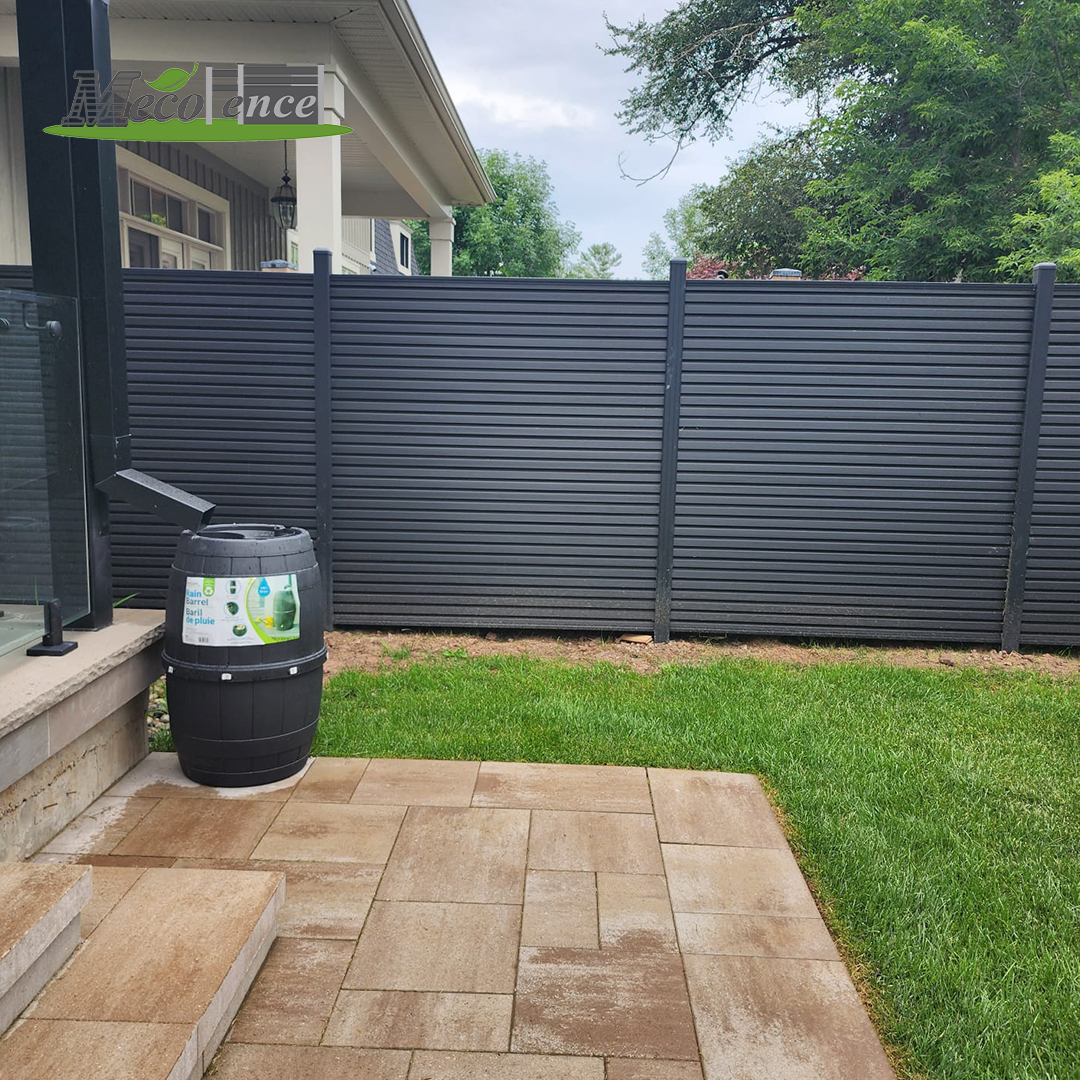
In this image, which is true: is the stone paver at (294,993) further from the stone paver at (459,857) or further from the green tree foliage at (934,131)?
the green tree foliage at (934,131)

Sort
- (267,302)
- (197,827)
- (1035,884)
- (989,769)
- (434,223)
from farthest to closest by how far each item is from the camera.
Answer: (434,223)
(267,302)
(989,769)
(197,827)
(1035,884)

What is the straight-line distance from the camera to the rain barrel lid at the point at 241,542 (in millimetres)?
3605

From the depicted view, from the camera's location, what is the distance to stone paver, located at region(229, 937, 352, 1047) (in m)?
2.36

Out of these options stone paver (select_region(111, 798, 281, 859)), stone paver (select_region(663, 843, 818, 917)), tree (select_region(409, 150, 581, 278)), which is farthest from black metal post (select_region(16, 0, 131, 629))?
tree (select_region(409, 150, 581, 278))

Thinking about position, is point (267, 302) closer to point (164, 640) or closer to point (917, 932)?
point (164, 640)

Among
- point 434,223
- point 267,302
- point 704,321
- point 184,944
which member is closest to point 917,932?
point 184,944

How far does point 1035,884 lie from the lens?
312 cm

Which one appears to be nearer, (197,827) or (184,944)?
(184,944)

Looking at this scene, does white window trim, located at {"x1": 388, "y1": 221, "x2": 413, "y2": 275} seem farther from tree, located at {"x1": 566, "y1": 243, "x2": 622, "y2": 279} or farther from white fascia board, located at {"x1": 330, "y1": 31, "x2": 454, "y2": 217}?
tree, located at {"x1": 566, "y1": 243, "x2": 622, "y2": 279}

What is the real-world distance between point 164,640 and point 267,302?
2.75 meters

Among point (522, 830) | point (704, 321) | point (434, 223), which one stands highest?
point (434, 223)

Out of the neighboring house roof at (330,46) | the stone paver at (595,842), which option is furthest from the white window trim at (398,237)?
the stone paver at (595,842)

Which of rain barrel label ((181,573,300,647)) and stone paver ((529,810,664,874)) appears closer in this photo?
stone paver ((529,810,664,874))

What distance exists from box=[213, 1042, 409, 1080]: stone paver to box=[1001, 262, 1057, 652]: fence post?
505cm
